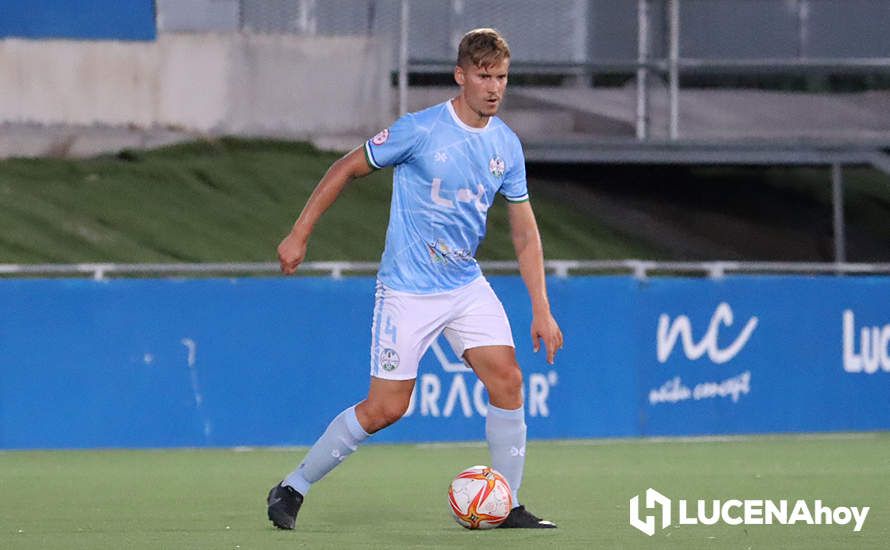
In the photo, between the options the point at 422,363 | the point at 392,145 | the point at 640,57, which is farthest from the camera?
the point at 640,57

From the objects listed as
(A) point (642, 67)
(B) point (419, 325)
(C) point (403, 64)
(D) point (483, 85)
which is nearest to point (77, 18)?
(C) point (403, 64)

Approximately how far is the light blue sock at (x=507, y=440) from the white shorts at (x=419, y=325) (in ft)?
1.11

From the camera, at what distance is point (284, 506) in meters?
8.88

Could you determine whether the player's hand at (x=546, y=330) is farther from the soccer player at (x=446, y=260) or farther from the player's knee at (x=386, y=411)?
the player's knee at (x=386, y=411)

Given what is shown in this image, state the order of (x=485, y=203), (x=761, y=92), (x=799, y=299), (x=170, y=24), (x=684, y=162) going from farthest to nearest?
(x=761, y=92) < (x=684, y=162) < (x=170, y=24) < (x=799, y=299) < (x=485, y=203)

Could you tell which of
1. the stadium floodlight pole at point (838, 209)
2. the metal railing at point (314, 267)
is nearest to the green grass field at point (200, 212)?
the metal railing at point (314, 267)

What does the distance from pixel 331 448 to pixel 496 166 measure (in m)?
1.42

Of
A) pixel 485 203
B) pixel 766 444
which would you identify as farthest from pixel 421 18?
pixel 485 203

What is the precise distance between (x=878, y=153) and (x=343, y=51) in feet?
20.0

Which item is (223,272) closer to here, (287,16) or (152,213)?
(152,213)

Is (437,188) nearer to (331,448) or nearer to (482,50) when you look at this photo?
(482,50)

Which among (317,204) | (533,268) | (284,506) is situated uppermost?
(317,204)

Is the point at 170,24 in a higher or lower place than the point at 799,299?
higher

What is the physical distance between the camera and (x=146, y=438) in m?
15.2
